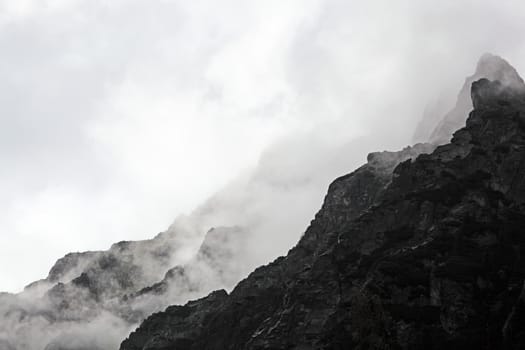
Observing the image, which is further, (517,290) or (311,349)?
(311,349)

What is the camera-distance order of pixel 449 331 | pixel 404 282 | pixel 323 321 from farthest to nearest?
pixel 323 321
pixel 404 282
pixel 449 331

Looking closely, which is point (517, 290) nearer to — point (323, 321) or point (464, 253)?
point (464, 253)

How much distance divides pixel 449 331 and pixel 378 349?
16.0 m

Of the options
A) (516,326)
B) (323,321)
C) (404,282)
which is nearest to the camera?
(516,326)

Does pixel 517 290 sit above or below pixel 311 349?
below

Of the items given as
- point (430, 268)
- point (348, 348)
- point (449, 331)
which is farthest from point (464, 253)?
point (348, 348)

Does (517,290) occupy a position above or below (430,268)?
below

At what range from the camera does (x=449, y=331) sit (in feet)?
568

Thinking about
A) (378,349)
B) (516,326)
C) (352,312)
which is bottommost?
(516,326)

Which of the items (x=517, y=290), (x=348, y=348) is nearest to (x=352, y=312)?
(x=348, y=348)

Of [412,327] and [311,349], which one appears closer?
[412,327]

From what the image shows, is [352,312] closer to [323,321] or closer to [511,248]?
[323,321]

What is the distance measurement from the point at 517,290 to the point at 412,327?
2521cm

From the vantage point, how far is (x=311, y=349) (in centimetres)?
19425
